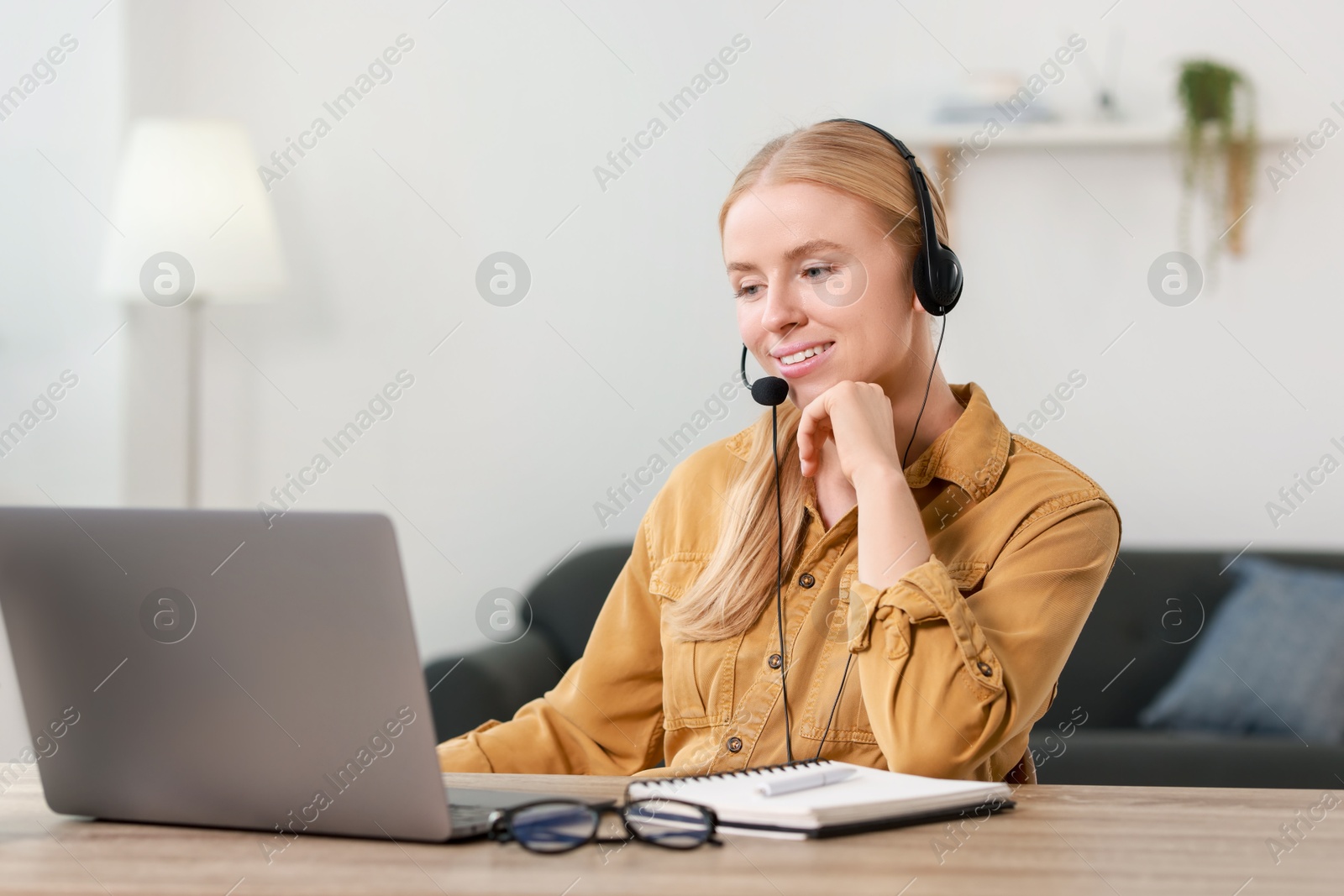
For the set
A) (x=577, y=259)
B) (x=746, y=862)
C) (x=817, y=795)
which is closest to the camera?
(x=746, y=862)

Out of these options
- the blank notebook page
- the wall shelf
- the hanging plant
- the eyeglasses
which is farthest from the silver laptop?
the hanging plant

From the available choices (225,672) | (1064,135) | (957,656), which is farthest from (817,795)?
(1064,135)

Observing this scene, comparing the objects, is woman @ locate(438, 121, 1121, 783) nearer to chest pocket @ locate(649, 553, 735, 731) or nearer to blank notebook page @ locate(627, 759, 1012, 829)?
chest pocket @ locate(649, 553, 735, 731)

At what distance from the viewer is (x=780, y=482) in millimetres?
1312

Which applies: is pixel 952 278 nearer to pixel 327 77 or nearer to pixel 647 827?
pixel 647 827

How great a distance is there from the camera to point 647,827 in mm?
721

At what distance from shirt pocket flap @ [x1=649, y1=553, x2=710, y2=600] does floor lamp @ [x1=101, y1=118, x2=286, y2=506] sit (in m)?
1.49

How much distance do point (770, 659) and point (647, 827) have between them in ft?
1.61

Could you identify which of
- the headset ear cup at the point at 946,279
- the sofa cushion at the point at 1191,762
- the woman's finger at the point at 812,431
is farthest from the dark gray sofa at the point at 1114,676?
the headset ear cup at the point at 946,279

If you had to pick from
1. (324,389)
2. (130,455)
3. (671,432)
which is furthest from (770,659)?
(130,455)

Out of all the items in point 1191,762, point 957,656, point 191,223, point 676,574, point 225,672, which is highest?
point 1191,762

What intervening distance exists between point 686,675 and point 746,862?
1.85ft

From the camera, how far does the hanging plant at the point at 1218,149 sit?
2.57m

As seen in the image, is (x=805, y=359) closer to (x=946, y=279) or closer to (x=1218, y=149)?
(x=946, y=279)
